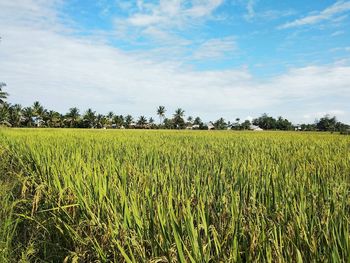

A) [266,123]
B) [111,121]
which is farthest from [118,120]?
[266,123]

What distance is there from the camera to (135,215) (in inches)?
80.7

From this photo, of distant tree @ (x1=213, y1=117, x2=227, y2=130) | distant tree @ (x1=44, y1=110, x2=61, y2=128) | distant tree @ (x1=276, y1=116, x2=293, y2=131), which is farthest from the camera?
A: distant tree @ (x1=213, y1=117, x2=227, y2=130)

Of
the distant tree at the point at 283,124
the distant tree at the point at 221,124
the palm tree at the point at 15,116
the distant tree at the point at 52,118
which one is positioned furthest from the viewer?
the distant tree at the point at 221,124

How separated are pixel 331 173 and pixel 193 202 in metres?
2.18

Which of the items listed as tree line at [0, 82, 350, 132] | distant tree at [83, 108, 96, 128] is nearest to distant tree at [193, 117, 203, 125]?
tree line at [0, 82, 350, 132]

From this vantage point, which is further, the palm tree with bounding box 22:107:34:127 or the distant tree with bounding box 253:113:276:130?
the distant tree with bounding box 253:113:276:130

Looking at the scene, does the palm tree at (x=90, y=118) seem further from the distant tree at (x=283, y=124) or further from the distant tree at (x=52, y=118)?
the distant tree at (x=283, y=124)

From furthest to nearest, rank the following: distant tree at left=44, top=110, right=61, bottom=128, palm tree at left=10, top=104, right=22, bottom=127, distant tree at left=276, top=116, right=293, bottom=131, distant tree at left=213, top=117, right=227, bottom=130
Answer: distant tree at left=213, top=117, right=227, bottom=130 < distant tree at left=276, top=116, right=293, bottom=131 < distant tree at left=44, top=110, right=61, bottom=128 < palm tree at left=10, top=104, right=22, bottom=127

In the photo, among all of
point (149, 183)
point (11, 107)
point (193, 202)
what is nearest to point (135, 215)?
point (193, 202)

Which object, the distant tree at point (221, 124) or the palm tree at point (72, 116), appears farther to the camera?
the distant tree at point (221, 124)

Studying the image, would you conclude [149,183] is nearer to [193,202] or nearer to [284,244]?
[193,202]

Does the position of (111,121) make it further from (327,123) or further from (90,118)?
(327,123)

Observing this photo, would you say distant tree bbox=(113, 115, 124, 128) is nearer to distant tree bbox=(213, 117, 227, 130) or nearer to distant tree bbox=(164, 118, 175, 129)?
distant tree bbox=(164, 118, 175, 129)

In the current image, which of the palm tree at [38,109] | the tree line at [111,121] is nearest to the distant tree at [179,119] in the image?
the tree line at [111,121]
